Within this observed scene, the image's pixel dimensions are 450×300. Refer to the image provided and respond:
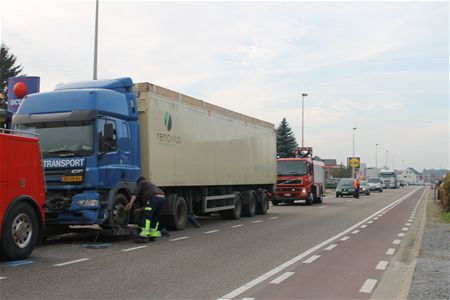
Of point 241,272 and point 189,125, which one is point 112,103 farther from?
point 241,272

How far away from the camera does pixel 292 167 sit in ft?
97.0

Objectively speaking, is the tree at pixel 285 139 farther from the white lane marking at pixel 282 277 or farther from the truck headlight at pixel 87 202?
the white lane marking at pixel 282 277

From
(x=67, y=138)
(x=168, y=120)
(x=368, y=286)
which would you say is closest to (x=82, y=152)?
(x=67, y=138)

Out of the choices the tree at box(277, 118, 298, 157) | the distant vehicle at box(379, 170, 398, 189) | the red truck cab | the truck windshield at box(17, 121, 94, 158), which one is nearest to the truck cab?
the truck windshield at box(17, 121, 94, 158)

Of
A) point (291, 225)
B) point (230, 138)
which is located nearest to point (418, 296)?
point (291, 225)

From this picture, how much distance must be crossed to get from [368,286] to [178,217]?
25.2 ft

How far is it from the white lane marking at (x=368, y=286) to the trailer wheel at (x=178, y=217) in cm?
709

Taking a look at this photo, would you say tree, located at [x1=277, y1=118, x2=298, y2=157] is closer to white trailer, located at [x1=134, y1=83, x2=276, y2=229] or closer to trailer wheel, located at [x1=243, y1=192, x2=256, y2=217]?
white trailer, located at [x1=134, y1=83, x2=276, y2=229]

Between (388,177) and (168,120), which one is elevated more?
(168,120)

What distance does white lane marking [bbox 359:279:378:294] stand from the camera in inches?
273

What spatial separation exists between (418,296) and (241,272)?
2718mm

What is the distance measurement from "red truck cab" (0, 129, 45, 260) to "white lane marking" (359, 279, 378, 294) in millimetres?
5574

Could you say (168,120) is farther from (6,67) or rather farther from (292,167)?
(6,67)

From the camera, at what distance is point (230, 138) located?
59.2ft
